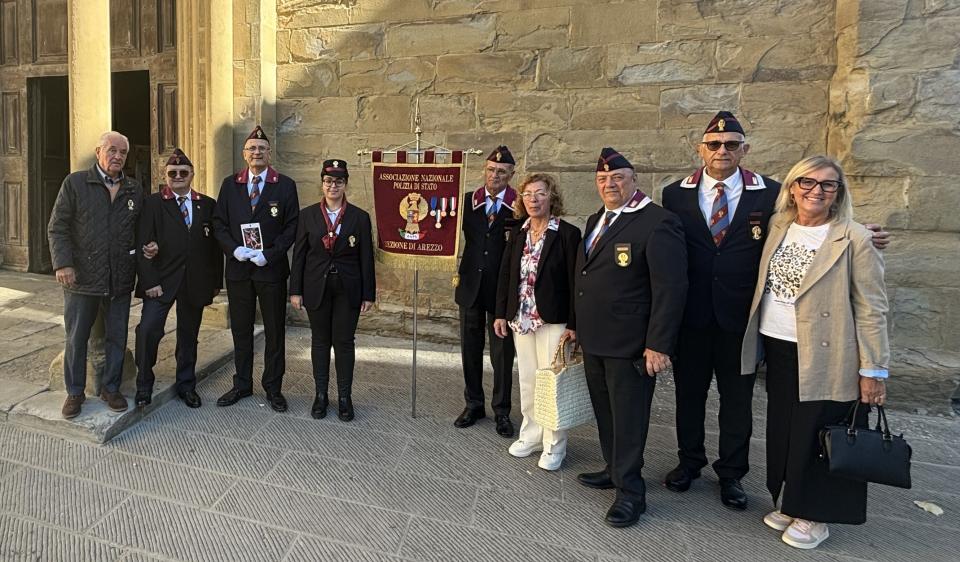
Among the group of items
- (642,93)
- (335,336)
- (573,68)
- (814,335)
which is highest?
(573,68)

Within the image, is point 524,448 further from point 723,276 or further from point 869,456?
point 869,456

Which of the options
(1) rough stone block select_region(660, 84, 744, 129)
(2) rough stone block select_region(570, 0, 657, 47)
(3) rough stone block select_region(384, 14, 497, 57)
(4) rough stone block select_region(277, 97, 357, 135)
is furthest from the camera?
(4) rough stone block select_region(277, 97, 357, 135)

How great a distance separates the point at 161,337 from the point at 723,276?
3.59 m

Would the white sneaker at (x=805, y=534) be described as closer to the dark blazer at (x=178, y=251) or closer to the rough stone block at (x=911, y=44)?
the rough stone block at (x=911, y=44)

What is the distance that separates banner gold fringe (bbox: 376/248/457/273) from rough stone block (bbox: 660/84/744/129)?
8.14ft

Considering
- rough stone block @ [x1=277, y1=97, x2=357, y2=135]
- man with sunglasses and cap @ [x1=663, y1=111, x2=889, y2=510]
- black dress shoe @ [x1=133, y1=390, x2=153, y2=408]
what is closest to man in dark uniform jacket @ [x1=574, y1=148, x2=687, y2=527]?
man with sunglasses and cap @ [x1=663, y1=111, x2=889, y2=510]

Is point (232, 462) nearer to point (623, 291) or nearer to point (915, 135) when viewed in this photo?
point (623, 291)

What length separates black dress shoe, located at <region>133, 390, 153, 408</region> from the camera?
12.6 feet

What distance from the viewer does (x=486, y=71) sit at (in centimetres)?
551

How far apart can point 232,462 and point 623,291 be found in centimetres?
239

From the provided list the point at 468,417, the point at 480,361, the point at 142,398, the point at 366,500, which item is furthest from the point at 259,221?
the point at 366,500

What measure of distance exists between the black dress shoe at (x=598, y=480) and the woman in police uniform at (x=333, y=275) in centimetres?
166

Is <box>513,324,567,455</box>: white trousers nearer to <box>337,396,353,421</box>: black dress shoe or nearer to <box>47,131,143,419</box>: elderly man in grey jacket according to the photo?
<box>337,396,353,421</box>: black dress shoe

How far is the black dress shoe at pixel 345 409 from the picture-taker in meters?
3.99
